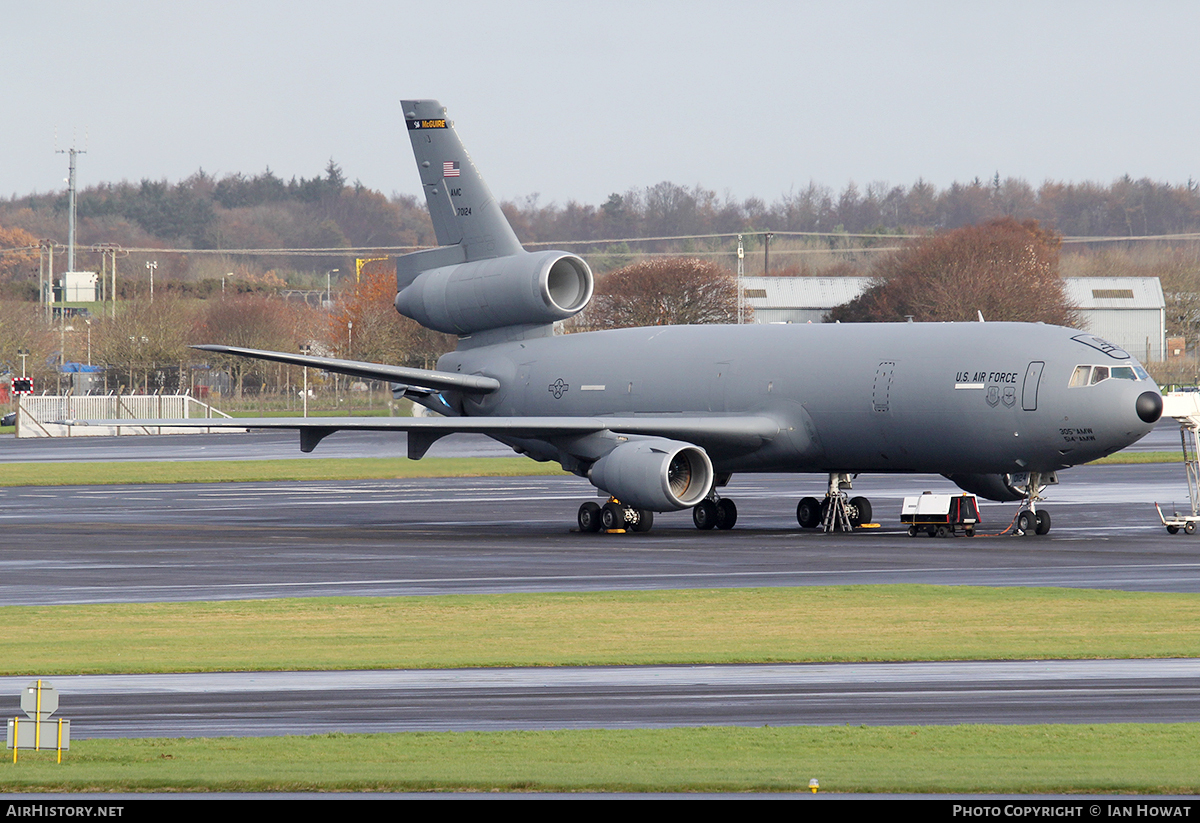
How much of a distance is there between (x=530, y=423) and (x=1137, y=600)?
15938 millimetres

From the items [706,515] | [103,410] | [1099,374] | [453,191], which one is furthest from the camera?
[103,410]

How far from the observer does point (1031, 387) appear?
32406mm

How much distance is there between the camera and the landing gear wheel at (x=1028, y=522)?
112 feet

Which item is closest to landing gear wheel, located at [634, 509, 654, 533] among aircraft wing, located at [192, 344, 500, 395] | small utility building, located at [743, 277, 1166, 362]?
aircraft wing, located at [192, 344, 500, 395]

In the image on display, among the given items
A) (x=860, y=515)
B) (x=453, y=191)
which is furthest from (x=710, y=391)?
(x=453, y=191)

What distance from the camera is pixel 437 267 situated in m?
43.5

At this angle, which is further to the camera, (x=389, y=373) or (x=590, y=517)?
(x=389, y=373)

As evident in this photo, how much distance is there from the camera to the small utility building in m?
139

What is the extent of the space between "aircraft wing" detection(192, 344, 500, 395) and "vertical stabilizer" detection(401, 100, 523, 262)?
3384 millimetres

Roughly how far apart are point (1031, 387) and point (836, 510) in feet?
19.5

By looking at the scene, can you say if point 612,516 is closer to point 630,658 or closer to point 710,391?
point 710,391

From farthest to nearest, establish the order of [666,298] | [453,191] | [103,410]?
[666,298], [103,410], [453,191]

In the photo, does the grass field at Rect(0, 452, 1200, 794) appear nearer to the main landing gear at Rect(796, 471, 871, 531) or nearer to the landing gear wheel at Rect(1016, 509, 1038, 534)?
the landing gear wheel at Rect(1016, 509, 1038, 534)

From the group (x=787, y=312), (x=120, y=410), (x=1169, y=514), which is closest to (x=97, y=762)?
(x=1169, y=514)
